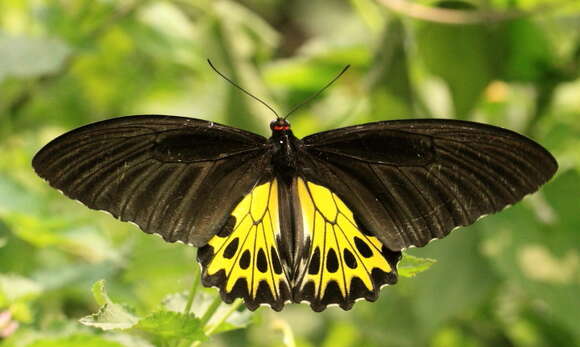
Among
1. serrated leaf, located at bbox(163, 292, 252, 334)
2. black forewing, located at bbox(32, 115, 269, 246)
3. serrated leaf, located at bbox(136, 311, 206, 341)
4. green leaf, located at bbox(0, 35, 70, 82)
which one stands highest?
green leaf, located at bbox(0, 35, 70, 82)

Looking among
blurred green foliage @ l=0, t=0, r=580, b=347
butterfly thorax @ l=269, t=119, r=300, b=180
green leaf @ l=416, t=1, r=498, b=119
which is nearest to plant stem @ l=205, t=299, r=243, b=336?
butterfly thorax @ l=269, t=119, r=300, b=180

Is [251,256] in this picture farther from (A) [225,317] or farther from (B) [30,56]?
(B) [30,56]

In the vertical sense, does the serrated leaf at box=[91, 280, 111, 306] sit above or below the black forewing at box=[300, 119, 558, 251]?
below

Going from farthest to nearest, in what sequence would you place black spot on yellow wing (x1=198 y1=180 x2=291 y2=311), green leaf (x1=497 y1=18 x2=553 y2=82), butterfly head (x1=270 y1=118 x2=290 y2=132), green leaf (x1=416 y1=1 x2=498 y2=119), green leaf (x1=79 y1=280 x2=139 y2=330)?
green leaf (x1=497 y1=18 x2=553 y2=82)
green leaf (x1=416 y1=1 x2=498 y2=119)
butterfly head (x1=270 y1=118 x2=290 y2=132)
black spot on yellow wing (x1=198 y1=180 x2=291 y2=311)
green leaf (x1=79 y1=280 x2=139 y2=330)

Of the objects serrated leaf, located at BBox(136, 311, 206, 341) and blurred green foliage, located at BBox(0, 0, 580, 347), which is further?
blurred green foliage, located at BBox(0, 0, 580, 347)

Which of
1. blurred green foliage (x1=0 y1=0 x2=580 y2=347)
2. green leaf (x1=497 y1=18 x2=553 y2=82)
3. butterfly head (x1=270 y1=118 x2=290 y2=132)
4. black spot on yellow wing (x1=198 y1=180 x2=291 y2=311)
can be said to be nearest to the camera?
→ black spot on yellow wing (x1=198 y1=180 x2=291 y2=311)

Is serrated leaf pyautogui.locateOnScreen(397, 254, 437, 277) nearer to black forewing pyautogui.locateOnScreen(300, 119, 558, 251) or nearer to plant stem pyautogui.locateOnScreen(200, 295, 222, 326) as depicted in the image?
black forewing pyautogui.locateOnScreen(300, 119, 558, 251)

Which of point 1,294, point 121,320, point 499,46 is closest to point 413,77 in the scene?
point 499,46

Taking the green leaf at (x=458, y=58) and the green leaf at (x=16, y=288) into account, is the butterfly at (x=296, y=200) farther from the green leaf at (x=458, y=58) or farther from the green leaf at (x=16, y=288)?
the green leaf at (x=458, y=58)

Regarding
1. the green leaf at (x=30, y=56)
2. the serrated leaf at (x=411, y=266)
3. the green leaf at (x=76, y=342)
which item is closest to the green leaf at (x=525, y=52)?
the green leaf at (x=30, y=56)
